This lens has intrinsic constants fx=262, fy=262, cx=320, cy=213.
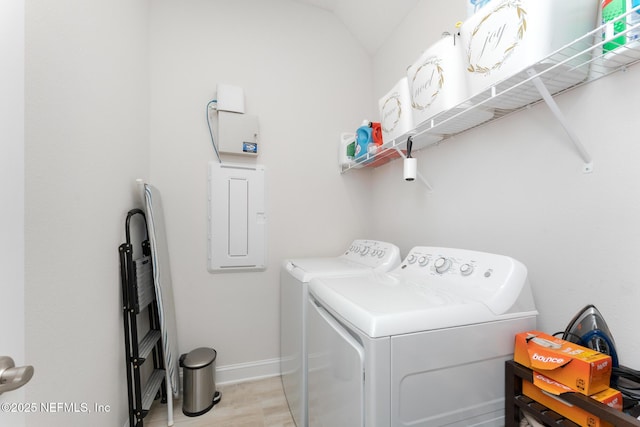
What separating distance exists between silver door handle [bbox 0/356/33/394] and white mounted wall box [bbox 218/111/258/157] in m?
1.68

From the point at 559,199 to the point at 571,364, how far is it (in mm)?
615

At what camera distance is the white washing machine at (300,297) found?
1469mm

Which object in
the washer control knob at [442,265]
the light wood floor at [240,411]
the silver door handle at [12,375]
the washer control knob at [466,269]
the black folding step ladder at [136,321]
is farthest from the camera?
the light wood floor at [240,411]

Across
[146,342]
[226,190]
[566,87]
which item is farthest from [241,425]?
[566,87]

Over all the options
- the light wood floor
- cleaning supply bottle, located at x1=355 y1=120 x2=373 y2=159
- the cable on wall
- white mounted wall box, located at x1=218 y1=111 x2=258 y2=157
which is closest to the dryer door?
the light wood floor

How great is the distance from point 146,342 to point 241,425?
0.78 meters

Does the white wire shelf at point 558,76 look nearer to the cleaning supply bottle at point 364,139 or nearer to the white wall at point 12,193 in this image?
the cleaning supply bottle at point 364,139

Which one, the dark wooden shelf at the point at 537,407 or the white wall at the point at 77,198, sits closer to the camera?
the dark wooden shelf at the point at 537,407

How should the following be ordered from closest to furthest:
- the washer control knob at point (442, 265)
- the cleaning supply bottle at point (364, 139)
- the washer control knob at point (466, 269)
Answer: the washer control knob at point (466, 269)
the washer control knob at point (442, 265)
the cleaning supply bottle at point (364, 139)

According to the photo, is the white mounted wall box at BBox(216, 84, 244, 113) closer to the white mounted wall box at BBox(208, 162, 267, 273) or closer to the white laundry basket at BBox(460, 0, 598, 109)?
the white mounted wall box at BBox(208, 162, 267, 273)

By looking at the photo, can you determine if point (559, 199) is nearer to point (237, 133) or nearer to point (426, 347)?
point (426, 347)

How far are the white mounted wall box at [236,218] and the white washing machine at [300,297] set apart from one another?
356 millimetres

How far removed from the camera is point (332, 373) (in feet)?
3.47

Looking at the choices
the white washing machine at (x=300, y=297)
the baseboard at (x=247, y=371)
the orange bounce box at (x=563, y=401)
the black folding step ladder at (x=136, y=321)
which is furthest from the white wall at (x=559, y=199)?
the black folding step ladder at (x=136, y=321)
